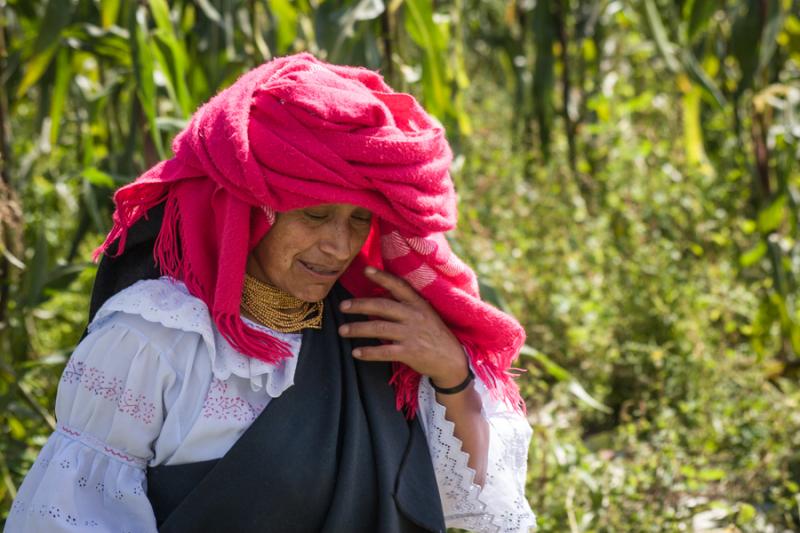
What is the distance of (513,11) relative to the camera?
432 centimetres

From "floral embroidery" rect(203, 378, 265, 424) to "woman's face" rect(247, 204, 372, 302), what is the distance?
7.2 inches

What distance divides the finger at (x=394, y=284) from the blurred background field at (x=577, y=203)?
29.9 inches

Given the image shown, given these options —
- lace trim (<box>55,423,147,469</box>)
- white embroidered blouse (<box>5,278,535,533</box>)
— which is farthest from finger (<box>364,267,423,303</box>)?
lace trim (<box>55,423,147,469</box>)

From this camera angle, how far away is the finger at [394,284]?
1672 mm

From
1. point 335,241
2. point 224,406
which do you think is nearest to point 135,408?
point 224,406

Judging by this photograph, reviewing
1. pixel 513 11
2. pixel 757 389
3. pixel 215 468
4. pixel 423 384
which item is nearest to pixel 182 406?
pixel 215 468

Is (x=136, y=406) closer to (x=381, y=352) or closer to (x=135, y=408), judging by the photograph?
(x=135, y=408)

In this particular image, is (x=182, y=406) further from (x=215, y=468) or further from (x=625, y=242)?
(x=625, y=242)

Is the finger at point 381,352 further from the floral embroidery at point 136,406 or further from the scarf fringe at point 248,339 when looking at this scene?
the floral embroidery at point 136,406

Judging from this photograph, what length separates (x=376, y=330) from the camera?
5.42ft

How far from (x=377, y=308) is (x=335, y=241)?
15 centimetres

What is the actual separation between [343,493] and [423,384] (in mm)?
266

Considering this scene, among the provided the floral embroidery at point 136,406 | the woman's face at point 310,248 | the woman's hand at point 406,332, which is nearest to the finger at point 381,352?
the woman's hand at point 406,332

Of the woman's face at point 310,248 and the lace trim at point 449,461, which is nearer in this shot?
the woman's face at point 310,248
